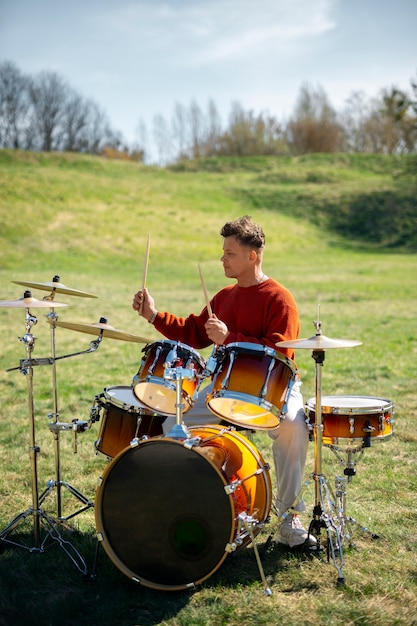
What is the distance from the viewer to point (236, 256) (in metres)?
4.11

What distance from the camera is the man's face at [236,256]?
409 cm

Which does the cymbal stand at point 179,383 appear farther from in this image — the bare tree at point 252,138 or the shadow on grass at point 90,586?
the bare tree at point 252,138

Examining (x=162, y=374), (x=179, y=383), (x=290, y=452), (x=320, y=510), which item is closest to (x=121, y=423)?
(x=162, y=374)

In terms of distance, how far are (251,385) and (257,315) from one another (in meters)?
0.71

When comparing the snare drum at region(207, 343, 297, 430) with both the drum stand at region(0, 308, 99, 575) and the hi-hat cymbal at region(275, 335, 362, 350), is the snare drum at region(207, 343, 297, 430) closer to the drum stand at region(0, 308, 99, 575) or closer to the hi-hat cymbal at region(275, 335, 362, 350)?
the hi-hat cymbal at region(275, 335, 362, 350)

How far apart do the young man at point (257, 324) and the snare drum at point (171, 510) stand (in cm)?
52

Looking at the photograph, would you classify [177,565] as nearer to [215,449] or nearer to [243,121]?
[215,449]

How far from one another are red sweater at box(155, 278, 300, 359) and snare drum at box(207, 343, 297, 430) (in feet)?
0.86

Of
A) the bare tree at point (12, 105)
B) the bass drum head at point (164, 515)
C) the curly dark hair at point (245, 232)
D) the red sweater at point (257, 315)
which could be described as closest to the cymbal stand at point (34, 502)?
the bass drum head at point (164, 515)

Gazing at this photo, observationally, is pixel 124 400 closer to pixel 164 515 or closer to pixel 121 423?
pixel 121 423

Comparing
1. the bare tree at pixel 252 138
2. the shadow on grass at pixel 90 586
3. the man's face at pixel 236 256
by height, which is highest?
the bare tree at pixel 252 138

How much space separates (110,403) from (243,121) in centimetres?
5772

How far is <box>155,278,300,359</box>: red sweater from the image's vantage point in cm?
389

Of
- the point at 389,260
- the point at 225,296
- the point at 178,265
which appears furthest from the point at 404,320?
the point at 389,260
